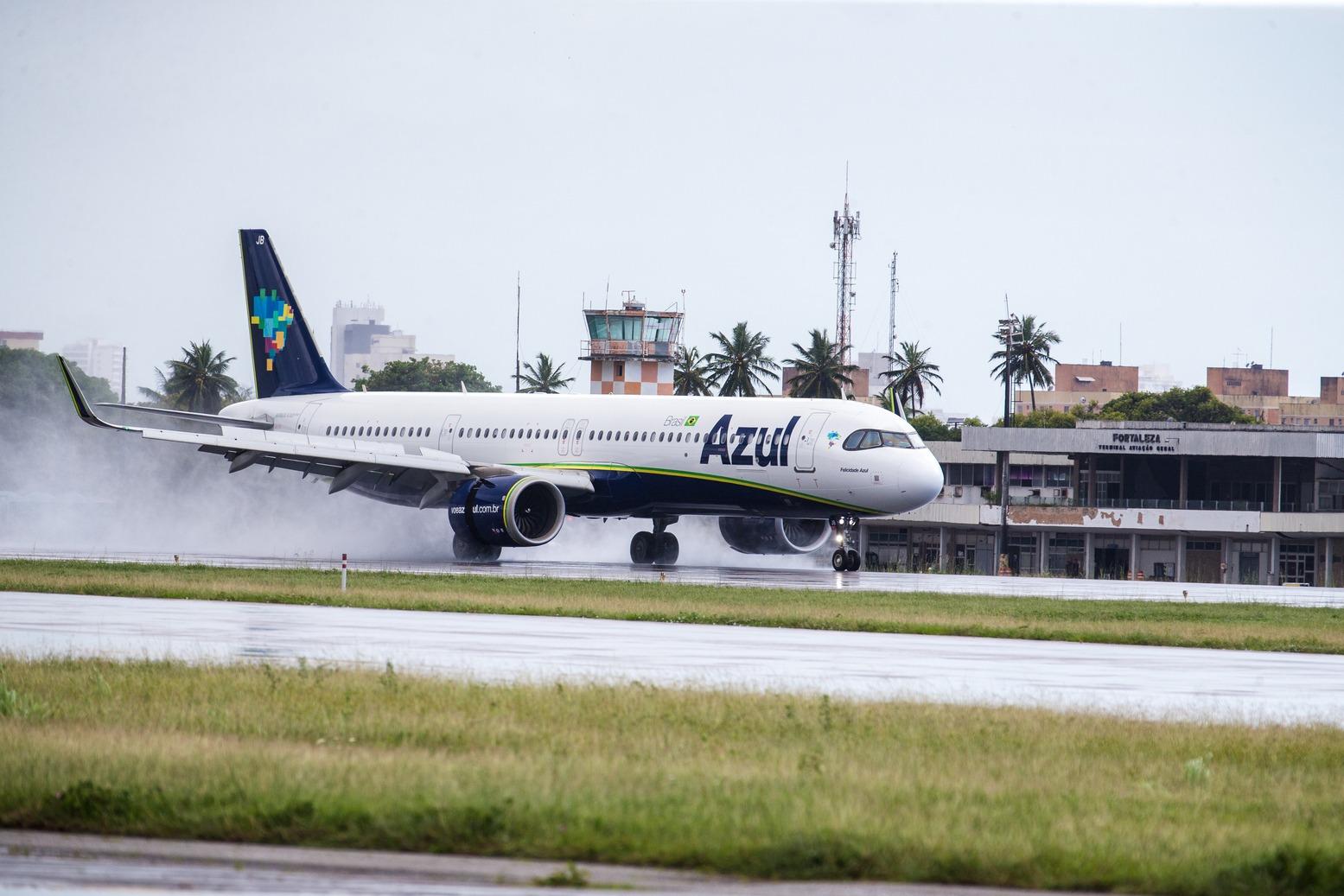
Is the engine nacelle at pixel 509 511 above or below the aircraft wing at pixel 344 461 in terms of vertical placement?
below

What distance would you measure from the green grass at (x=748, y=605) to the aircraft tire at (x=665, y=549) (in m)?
11.5

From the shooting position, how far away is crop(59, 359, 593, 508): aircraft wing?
1694 inches

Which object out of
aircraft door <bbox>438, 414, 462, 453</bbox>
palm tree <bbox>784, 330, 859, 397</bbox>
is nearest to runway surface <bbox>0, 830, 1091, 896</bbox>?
aircraft door <bbox>438, 414, 462, 453</bbox>

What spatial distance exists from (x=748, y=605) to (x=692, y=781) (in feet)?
57.1

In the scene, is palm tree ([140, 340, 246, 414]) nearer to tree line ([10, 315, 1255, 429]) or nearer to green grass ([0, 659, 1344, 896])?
tree line ([10, 315, 1255, 429])

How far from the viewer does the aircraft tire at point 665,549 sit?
46.9m

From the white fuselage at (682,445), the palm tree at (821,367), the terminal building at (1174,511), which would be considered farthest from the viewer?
the palm tree at (821,367)

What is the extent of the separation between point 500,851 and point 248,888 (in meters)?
1.51

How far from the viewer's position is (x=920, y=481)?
4009 cm

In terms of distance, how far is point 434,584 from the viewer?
106ft

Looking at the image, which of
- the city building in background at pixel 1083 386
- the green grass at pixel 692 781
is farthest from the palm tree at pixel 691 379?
the green grass at pixel 692 781

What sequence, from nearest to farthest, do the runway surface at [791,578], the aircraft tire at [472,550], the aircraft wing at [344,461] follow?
the runway surface at [791,578] → the aircraft wing at [344,461] → the aircraft tire at [472,550]

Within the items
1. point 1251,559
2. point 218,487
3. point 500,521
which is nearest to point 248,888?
point 500,521

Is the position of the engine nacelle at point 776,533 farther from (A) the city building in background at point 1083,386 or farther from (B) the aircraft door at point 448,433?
(A) the city building in background at point 1083,386
